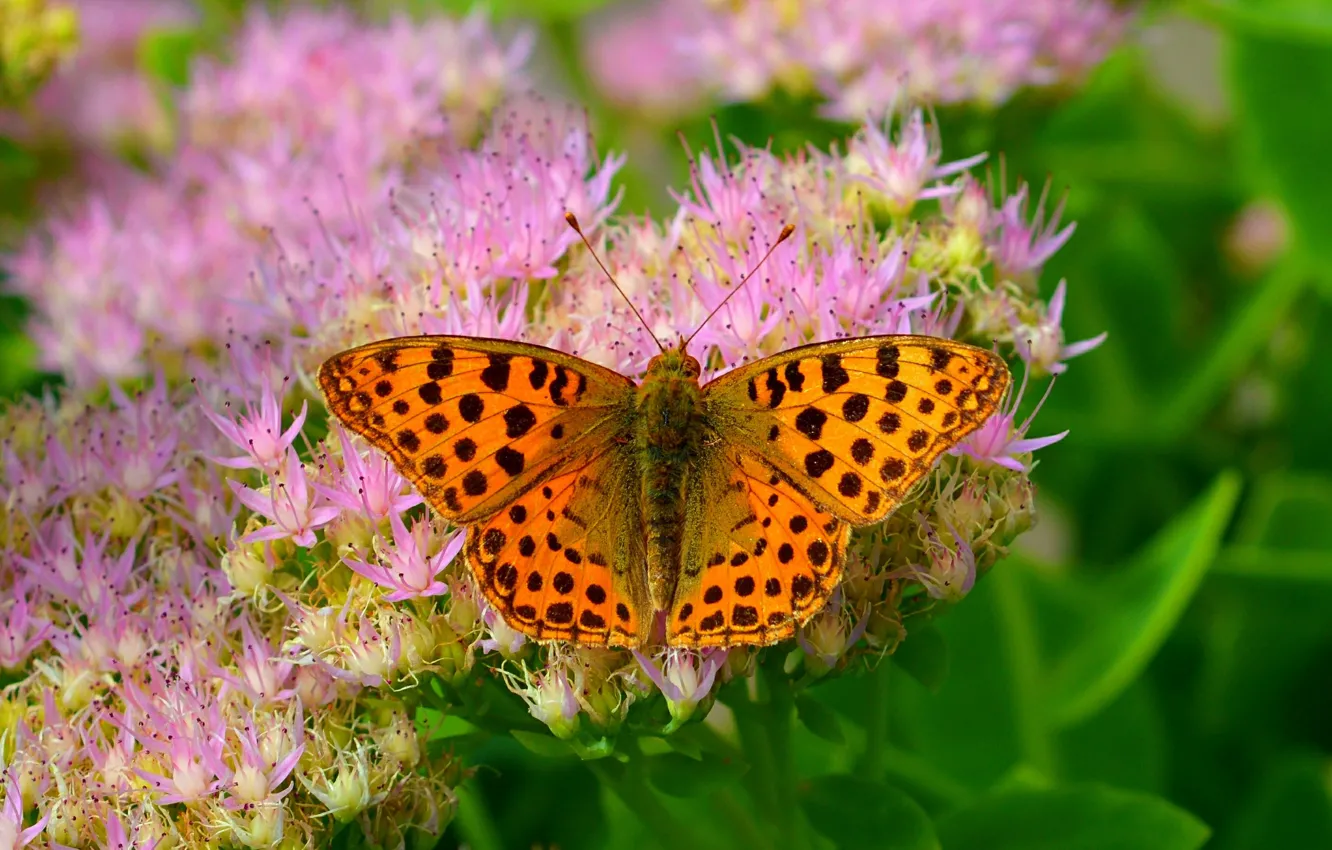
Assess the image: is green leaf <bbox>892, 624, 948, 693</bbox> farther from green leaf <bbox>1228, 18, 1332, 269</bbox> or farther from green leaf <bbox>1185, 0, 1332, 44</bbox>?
green leaf <bbox>1228, 18, 1332, 269</bbox>

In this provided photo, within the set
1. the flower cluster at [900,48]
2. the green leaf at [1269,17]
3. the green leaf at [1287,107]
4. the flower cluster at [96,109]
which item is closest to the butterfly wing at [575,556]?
the flower cluster at [900,48]

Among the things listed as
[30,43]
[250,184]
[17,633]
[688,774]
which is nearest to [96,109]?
[30,43]

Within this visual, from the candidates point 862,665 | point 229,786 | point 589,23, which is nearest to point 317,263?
point 229,786

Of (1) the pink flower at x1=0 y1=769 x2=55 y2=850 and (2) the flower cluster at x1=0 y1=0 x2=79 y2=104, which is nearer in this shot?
(1) the pink flower at x1=0 y1=769 x2=55 y2=850

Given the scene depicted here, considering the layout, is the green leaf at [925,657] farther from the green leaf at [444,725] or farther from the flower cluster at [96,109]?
the flower cluster at [96,109]

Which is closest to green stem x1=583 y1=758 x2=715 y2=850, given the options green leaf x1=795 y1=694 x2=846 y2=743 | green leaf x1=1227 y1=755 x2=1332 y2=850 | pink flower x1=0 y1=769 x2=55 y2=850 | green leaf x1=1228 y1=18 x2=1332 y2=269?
green leaf x1=795 y1=694 x2=846 y2=743

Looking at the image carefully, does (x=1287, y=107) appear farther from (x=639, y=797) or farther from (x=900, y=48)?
(x=639, y=797)
